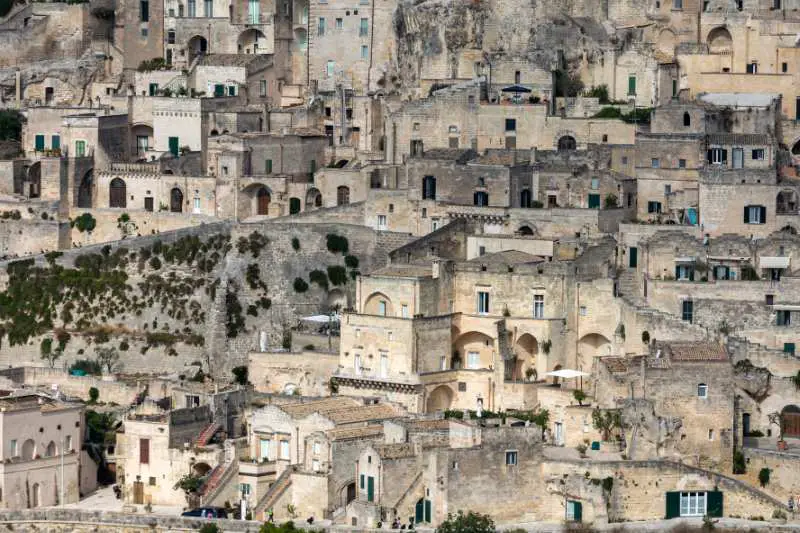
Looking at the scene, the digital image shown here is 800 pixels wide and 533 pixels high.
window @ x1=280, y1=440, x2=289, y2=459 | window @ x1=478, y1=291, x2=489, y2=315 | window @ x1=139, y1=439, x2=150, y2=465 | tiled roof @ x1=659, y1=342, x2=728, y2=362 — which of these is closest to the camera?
tiled roof @ x1=659, y1=342, x2=728, y2=362

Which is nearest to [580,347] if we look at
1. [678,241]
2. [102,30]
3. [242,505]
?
[678,241]

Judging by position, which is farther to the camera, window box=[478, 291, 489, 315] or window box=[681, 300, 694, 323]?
window box=[478, 291, 489, 315]

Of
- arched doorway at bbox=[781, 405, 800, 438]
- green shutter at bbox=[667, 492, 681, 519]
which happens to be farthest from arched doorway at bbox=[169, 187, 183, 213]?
green shutter at bbox=[667, 492, 681, 519]

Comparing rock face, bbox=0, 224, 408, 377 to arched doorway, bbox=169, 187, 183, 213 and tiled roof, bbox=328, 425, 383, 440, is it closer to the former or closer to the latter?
arched doorway, bbox=169, 187, 183, 213

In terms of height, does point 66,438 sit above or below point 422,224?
below

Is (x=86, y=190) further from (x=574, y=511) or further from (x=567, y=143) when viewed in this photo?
(x=574, y=511)

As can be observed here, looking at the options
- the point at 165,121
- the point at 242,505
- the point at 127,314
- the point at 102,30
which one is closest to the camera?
the point at 242,505

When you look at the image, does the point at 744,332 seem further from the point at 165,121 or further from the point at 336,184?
the point at 165,121

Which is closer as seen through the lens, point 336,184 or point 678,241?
point 678,241
